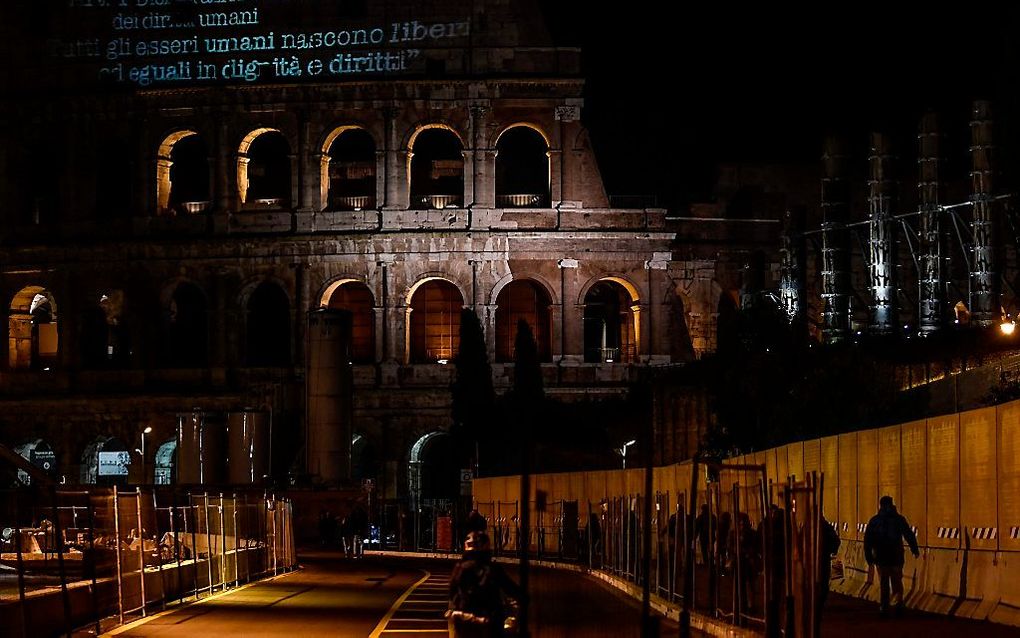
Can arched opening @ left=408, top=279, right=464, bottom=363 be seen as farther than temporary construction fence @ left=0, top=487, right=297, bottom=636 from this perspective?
Yes

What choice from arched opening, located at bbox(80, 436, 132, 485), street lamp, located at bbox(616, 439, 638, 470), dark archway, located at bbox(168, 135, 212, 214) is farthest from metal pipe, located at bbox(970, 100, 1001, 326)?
arched opening, located at bbox(80, 436, 132, 485)

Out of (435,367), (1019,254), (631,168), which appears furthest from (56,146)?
(1019,254)

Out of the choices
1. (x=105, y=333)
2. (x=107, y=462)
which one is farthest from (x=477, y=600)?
(x=105, y=333)

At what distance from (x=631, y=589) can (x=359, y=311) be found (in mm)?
47795

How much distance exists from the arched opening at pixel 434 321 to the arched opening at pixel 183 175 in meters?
9.64

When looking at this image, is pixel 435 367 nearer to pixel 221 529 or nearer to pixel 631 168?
pixel 631 168

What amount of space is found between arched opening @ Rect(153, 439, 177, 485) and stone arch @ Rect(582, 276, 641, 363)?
1739cm

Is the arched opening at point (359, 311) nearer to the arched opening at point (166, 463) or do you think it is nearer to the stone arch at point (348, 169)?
the stone arch at point (348, 169)

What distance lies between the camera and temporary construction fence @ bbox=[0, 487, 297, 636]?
72.5 feet

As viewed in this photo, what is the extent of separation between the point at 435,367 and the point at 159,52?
17.4 metres

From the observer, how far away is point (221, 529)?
3250 cm

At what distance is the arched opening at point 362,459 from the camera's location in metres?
74.7

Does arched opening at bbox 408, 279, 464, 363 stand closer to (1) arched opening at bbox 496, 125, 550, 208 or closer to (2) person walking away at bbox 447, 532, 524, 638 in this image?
(1) arched opening at bbox 496, 125, 550, 208

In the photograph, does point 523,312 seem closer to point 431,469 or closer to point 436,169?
point 436,169
